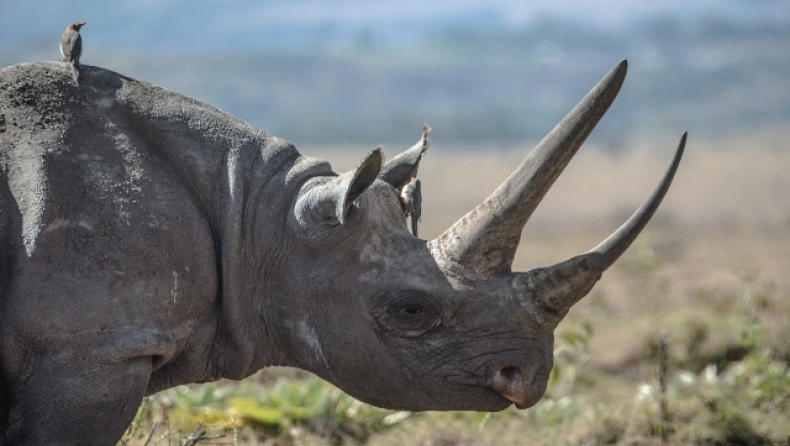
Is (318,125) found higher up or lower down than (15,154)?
higher up

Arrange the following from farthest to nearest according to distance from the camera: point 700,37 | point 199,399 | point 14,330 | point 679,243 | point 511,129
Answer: point 700,37
point 511,129
point 679,243
point 199,399
point 14,330

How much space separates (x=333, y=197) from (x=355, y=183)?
5.8 inches

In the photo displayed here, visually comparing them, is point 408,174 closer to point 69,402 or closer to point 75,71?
point 75,71

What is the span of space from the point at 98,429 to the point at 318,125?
107 metres

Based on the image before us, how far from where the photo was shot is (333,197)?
19.2 feet

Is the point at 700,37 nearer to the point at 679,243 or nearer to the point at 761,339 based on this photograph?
the point at 679,243

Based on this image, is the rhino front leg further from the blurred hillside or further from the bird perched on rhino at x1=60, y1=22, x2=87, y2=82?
the blurred hillside

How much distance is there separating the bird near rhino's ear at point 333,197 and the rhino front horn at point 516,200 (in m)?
0.48

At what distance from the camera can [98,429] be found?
5.36 meters

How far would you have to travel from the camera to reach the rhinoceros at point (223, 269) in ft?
17.5

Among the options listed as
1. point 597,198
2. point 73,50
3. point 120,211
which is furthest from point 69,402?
point 597,198

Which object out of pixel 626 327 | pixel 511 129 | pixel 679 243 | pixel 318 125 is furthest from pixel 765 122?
pixel 626 327

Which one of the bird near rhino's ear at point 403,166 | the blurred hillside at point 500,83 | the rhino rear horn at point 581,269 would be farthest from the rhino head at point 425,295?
the blurred hillside at point 500,83

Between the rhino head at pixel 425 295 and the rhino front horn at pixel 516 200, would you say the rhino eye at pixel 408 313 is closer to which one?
the rhino head at pixel 425 295
